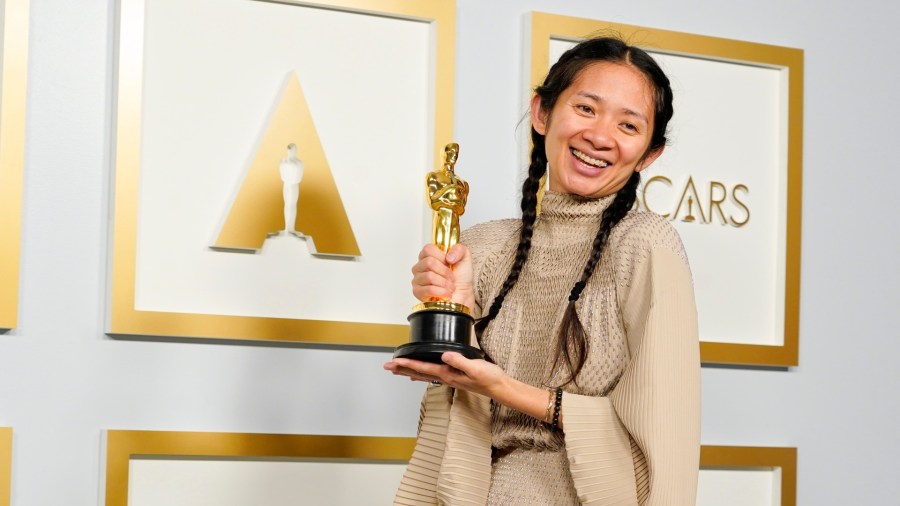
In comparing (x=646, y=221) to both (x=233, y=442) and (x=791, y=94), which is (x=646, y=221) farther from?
(x=791, y=94)

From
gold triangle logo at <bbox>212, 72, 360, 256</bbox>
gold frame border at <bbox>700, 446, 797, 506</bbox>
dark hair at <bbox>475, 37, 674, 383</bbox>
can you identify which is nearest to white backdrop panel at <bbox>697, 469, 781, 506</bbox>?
gold frame border at <bbox>700, 446, 797, 506</bbox>

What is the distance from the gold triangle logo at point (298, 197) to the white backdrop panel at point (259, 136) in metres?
0.02

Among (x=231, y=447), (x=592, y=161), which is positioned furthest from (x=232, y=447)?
(x=592, y=161)

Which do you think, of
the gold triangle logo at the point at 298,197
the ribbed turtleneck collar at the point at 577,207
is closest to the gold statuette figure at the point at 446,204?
the ribbed turtleneck collar at the point at 577,207

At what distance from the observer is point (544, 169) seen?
1.43 m

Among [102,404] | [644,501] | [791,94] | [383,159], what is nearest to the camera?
[644,501]

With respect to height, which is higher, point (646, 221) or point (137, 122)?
point (137, 122)

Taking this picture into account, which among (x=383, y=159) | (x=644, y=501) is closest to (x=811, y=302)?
(x=383, y=159)

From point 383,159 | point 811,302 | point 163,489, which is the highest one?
point 383,159

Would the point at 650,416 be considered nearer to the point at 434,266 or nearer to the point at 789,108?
the point at 434,266

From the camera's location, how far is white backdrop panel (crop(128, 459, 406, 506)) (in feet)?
5.71

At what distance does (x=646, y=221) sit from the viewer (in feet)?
4.25

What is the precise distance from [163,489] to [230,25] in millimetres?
728

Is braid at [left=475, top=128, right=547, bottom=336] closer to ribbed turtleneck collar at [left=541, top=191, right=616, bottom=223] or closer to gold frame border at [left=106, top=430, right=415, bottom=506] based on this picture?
ribbed turtleneck collar at [left=541, top=191, right=616, bottom=223]
